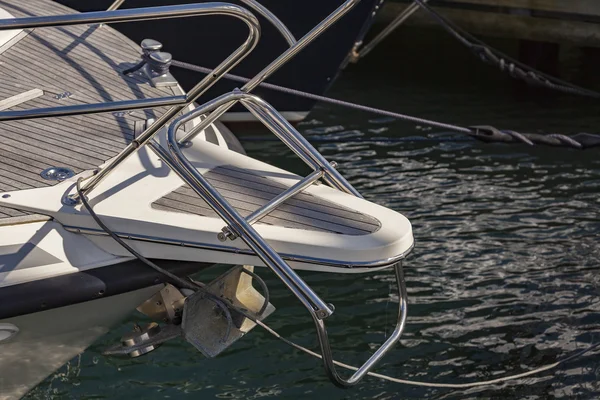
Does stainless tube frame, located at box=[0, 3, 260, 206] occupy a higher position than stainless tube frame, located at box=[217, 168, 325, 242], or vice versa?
stainless tube frame, located at box=[0, 3, 260, 206]

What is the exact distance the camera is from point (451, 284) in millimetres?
5648

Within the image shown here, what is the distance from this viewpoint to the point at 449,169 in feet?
24.0

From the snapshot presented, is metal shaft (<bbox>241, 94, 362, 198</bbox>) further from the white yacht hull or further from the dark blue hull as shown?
the dark blue hull

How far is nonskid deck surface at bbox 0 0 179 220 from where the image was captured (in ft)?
12.3

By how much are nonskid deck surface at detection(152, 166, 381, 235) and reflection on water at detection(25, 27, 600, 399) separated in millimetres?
1357

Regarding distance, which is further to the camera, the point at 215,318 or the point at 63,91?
the point at 63,91

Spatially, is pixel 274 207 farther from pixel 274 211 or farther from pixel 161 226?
pixel 161 226

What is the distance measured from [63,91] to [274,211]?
147 cm

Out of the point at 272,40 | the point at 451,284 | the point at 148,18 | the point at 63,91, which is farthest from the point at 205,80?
the point at 272,40

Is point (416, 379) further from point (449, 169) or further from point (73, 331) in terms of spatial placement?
point (449, 169)

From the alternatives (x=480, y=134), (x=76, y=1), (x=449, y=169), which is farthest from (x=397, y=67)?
(x=480, y=134)

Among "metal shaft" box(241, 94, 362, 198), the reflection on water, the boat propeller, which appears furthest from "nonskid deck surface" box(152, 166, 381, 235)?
the reflection on water

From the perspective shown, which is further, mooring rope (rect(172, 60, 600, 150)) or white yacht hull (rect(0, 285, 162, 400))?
mooring rope (rect(172, 60, 600, 150))

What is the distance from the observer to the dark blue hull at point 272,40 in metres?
6.57
